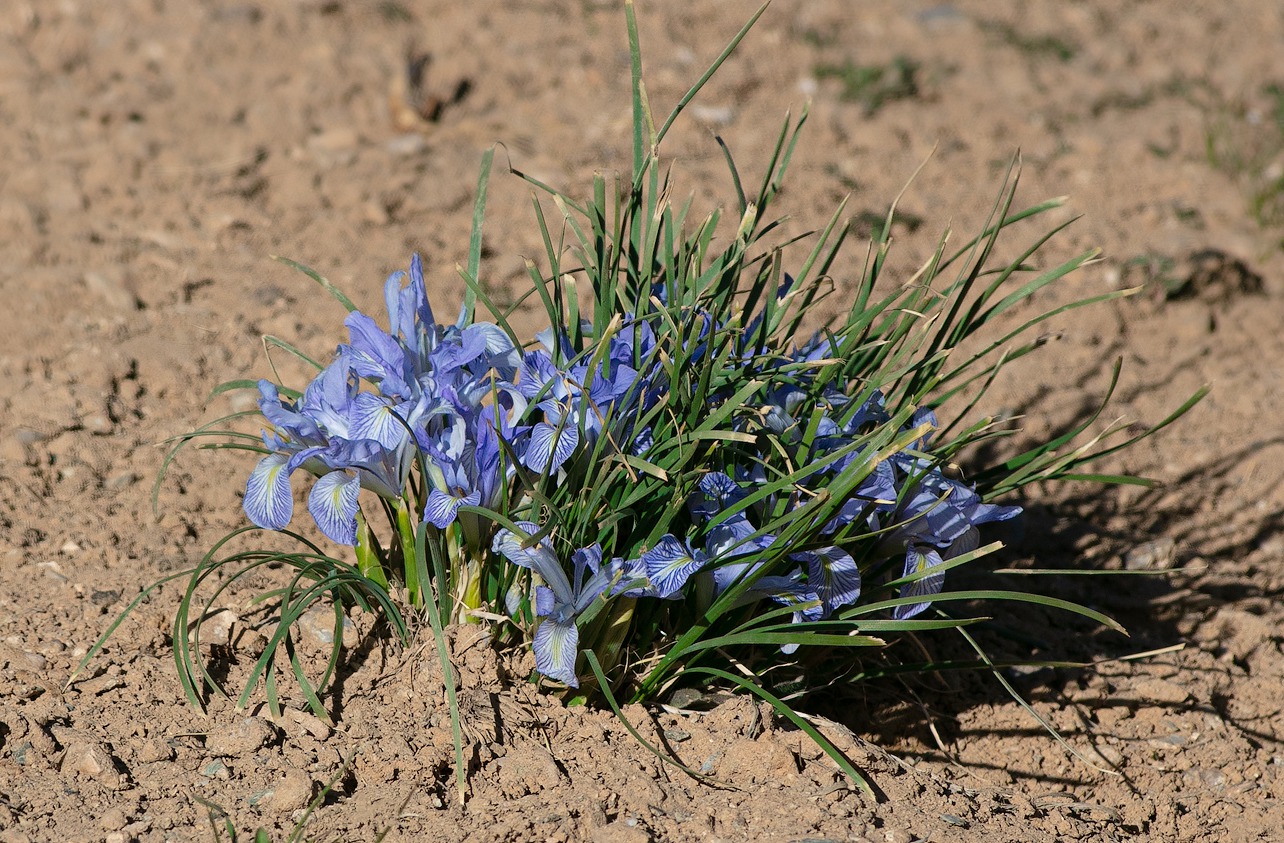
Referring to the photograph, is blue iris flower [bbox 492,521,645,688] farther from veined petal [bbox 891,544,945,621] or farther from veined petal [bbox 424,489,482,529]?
veined petal [bbox 891,544,945,621]

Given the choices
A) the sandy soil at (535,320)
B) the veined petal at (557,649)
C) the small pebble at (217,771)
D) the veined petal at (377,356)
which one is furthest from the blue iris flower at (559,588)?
the small pebble at (217,771)

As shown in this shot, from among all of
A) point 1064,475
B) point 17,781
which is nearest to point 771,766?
point 1064,475

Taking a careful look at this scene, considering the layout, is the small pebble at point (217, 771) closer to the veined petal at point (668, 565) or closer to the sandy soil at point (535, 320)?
the sandy soil at point (535, 320)

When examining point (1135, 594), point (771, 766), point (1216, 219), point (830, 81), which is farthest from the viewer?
point (830, 81)

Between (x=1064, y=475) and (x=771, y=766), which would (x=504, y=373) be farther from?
(x=1064, y=475)

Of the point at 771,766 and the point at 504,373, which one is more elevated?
the point at 504,373

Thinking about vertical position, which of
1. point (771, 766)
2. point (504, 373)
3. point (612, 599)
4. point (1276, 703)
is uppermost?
point (504, 373)

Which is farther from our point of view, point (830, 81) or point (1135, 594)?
point (830, 81)

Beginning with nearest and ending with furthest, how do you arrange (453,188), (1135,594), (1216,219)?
1. (1135,594)
2. (453,188)
3. (1216,219)

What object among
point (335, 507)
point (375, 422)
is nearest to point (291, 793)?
point (335, 507)
